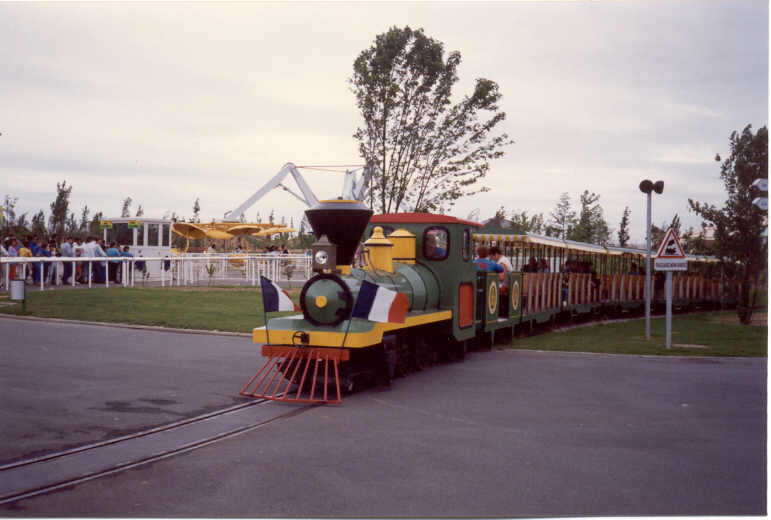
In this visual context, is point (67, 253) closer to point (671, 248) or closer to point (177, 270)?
point (177, 270)

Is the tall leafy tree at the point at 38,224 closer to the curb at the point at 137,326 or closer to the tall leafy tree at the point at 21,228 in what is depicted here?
the tall leafy tree at the point at 21,228

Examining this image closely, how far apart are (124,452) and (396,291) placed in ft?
15.0

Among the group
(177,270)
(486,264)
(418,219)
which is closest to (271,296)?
(418,219)

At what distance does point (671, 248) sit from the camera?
12.8m

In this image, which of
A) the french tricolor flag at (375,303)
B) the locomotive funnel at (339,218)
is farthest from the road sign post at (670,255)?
the locomotive funnel at (339,218)

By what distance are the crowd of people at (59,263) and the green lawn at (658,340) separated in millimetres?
12845

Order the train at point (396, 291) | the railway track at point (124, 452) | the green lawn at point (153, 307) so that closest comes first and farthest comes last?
1. the railway track at point (124, 452)
2. the train at point (396, 291)
3. the green lawn at point (153, 307)

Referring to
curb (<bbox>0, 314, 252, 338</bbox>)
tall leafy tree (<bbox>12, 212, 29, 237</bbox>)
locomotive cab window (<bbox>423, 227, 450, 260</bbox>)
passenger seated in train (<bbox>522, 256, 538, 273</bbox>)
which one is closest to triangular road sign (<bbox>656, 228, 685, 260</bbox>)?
locomotive cab window (<bbox>423, 227, 450, 260</bbox>)

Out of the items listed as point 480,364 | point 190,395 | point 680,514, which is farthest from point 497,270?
point 680,514

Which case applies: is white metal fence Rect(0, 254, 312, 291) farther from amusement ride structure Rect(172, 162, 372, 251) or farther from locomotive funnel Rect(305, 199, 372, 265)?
locomotive funnel Rect(305, 199, 372, 265)

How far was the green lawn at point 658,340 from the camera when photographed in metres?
12.7

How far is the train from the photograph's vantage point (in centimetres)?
809

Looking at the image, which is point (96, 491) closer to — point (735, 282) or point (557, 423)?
point (557, 423)

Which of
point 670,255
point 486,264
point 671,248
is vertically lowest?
point 486,264
